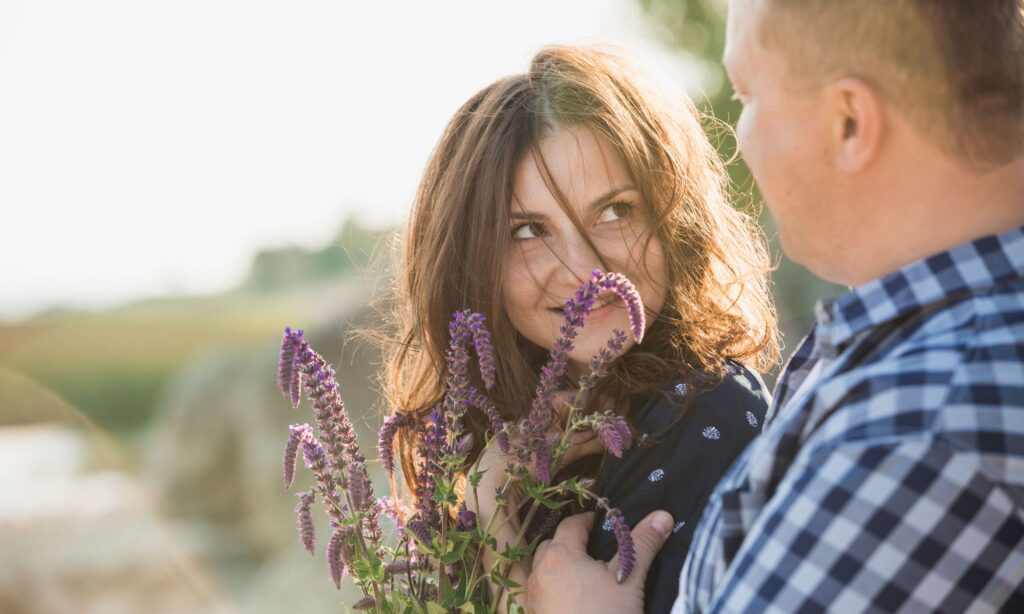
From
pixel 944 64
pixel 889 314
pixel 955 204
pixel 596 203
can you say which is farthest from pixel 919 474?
pixel 596 203

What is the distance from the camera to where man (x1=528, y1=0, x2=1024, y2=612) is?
1144 mm

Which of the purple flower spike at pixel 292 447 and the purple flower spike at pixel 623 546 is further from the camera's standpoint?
the purple flower spike at pixel 292 447

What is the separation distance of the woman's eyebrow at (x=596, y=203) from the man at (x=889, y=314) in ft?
2.67

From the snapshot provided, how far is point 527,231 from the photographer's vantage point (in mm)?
2438

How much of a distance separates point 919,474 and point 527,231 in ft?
4.65

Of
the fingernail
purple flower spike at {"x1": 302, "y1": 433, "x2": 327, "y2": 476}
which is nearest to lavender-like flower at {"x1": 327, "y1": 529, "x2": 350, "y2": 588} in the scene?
purple flower spike at {"x1": 302, "y1": 433, "x2": 327, "y2": 476}

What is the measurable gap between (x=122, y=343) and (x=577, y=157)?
17.0 metres

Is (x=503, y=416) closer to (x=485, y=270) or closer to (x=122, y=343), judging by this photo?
(x=485, y=270)

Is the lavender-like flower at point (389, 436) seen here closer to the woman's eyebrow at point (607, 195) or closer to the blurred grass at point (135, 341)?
the woman's eyebrow at point (607, 195)

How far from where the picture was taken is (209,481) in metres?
11.7

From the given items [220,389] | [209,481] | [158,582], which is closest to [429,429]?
[158,582]

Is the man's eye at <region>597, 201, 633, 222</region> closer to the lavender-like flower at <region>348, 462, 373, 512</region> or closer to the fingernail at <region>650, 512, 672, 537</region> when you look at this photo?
the fingernail at <region>650, 512, 672, 537</region>

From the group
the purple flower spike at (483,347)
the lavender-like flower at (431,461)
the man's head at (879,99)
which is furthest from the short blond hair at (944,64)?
the lavender-like flower at (431,461)

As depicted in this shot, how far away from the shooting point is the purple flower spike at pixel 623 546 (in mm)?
1742
